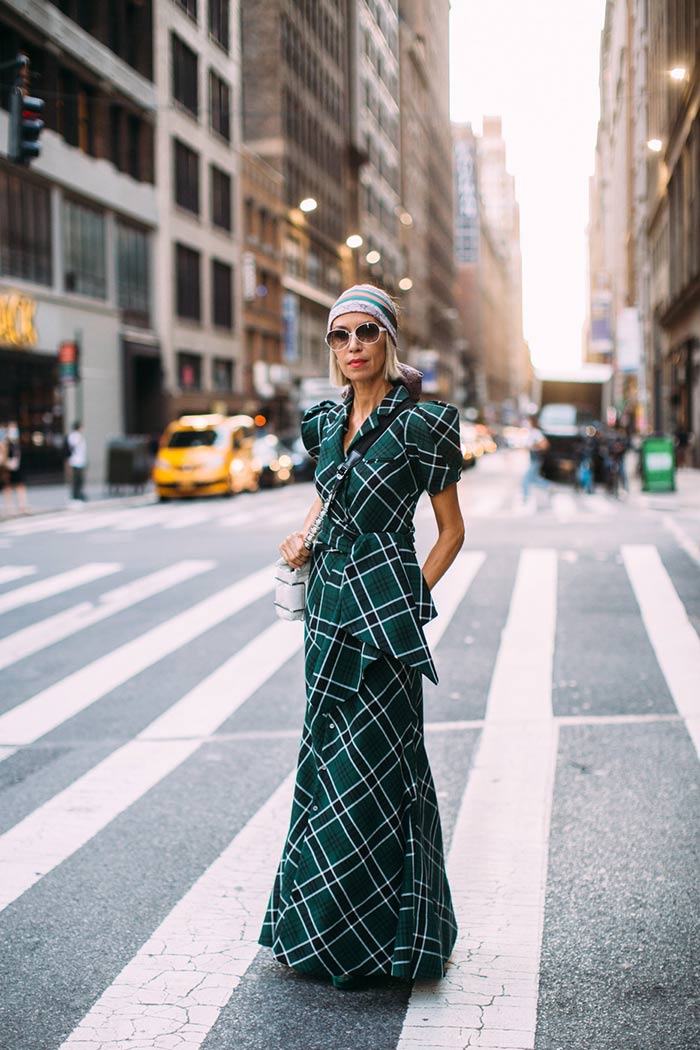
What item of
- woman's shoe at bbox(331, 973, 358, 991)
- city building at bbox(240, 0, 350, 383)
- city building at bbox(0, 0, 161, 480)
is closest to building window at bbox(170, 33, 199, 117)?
city building at bbox(0, 0, 161, 480)

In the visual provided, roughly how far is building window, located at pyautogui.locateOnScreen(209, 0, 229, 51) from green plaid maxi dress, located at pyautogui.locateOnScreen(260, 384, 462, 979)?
50.6m

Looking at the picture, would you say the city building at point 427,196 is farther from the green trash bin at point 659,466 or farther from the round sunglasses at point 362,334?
the round sunglasses at point 362,334

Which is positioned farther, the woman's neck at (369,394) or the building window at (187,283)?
the building window at (187,283)

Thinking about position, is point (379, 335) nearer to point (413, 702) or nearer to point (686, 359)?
point (413, 702)

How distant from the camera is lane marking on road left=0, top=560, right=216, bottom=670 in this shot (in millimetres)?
10159

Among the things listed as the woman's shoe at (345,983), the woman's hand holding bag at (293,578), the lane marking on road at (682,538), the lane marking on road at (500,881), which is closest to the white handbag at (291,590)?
the woman's hand holding bag at (293,578)

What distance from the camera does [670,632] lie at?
10297mm

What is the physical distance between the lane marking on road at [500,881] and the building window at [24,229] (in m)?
27.9

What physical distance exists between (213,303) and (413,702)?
164ft

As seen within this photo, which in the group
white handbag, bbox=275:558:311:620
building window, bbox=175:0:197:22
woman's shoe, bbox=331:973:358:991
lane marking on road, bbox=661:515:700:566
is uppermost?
building window, bbox=175:0:197:22

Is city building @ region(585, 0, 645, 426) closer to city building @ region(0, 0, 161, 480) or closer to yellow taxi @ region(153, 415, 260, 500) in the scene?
city building @ region(0, 0, 161, 480)

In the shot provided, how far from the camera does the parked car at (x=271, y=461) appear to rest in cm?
3538

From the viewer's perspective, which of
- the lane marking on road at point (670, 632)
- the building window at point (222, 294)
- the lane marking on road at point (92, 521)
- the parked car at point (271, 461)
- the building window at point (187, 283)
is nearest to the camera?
the lane marking on road at point (670, 632)

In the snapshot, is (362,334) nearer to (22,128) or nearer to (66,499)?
(22,128)
